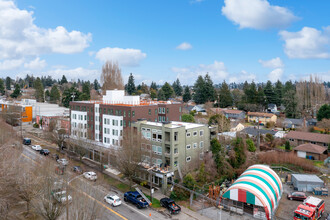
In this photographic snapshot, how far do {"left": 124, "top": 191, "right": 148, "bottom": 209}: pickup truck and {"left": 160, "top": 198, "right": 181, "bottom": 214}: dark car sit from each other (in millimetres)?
2058

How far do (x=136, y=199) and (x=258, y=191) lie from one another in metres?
13.9

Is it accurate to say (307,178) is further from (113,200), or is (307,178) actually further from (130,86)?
(130,86)

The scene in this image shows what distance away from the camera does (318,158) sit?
46844 millimetres

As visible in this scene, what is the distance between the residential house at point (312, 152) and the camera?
46.8 metres

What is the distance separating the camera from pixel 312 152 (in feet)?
154

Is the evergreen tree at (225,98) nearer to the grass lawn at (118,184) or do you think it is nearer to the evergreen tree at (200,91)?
the evergreen tree at (200,91)

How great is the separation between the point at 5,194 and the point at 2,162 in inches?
101

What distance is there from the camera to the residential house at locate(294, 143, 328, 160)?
46812mm

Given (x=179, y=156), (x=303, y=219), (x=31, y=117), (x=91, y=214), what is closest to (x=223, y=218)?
(x=303, y=219)

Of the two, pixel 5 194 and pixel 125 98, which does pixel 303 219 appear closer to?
pixel 5 194

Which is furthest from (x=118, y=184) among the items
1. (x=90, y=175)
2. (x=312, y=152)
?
(x=312, y=152)

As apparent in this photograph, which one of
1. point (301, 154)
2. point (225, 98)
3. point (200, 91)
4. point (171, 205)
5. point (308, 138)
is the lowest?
point (171, 205)

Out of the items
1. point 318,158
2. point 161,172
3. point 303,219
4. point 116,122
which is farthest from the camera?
point 318,158

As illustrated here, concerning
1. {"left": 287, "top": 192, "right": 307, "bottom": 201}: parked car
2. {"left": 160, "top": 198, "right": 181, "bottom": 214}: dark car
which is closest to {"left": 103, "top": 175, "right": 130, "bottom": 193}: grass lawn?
{"left": 160, "top": 198, "right": 181, "bottom": 214}: dark car
